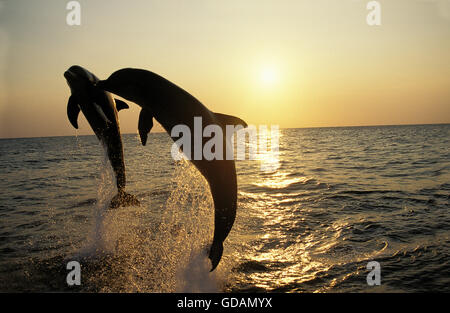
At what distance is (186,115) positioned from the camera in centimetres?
532

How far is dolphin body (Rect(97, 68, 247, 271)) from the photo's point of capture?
530cm

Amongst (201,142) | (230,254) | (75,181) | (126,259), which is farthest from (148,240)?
(75,181)

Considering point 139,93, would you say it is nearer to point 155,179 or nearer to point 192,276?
point 192,276

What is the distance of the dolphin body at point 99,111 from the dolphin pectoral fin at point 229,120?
2257 millimetres

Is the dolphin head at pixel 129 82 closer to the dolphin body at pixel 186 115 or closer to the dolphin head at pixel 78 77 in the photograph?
the dolphin body at pixel 186 115

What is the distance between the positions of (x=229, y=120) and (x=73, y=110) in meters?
3.16

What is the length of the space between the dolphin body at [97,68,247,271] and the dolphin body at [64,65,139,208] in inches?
24.5

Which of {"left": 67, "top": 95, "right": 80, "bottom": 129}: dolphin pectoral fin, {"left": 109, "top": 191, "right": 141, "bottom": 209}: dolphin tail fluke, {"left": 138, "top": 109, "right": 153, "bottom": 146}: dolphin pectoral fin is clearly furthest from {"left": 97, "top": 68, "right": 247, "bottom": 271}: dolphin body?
{"left": 109, "top": 191, "right": 141, "bottom": 209}: dolphin tail fluke
